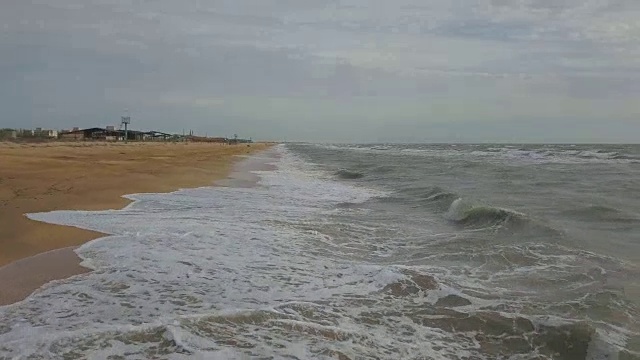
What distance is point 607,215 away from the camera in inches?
434

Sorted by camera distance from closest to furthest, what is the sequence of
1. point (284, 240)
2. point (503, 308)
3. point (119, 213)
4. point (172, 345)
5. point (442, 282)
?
point (172, 345) < point (503, 308) < point (442, 282) < point (284, 240) < point (119, 213)

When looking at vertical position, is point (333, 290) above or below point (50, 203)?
below

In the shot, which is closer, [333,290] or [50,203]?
[333,290]

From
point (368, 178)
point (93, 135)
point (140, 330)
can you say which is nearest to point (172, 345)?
point (140, 330)

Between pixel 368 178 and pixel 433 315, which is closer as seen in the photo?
pixel 433 315

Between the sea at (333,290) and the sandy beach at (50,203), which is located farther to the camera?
the sandy beach at (50,203)

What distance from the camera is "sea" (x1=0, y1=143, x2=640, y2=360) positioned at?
3.88 metres

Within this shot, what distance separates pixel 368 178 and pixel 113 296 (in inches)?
710

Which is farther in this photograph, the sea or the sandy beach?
the sandy beach

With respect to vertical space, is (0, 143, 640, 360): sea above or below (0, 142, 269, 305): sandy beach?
below

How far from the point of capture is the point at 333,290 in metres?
5.29

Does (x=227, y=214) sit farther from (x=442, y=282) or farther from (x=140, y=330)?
(x=140, y=330)

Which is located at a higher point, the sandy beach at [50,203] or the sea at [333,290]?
the sandy beach at [50,203]

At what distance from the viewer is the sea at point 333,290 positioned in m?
3.88
